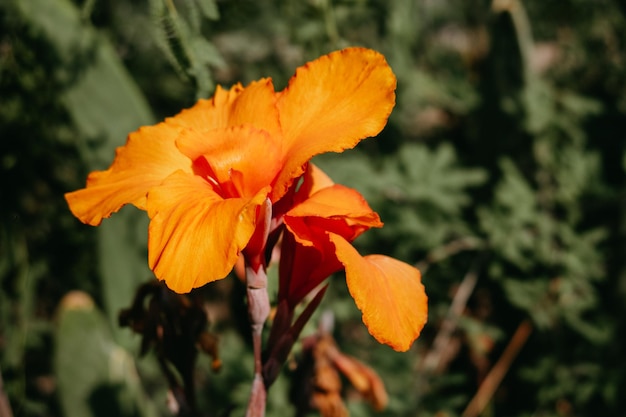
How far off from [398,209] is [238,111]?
1.08m

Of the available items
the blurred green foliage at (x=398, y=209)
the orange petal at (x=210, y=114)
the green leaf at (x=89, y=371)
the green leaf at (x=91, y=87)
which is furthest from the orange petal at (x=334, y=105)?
the green leaf at (x=89, y=371)

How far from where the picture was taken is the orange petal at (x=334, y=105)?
0.79 metres

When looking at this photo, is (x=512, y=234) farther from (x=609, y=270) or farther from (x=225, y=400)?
(x=225, y=400)

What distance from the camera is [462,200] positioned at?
1882mm

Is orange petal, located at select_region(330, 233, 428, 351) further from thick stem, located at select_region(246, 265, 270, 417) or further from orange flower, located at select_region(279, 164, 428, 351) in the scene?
thick stem, located at select_region(246, 265, 270, 417)

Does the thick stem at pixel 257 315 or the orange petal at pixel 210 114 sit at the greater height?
the orange petal at pixel 210 114

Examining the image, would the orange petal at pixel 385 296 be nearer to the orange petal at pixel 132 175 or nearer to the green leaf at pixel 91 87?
the orange petal at pixel 132 175

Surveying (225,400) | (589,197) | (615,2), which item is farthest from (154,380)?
(615,2)

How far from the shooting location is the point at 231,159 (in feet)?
2.78

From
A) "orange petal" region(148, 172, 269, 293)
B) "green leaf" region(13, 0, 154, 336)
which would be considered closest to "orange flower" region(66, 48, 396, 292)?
"orange petal" region(148, 172, 269, 293)

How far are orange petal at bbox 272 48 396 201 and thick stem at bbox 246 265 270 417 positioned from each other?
132mm

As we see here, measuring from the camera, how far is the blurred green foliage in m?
1.70

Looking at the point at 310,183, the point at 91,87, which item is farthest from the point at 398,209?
the point at 310,183

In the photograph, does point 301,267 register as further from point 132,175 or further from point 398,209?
point 398,209
